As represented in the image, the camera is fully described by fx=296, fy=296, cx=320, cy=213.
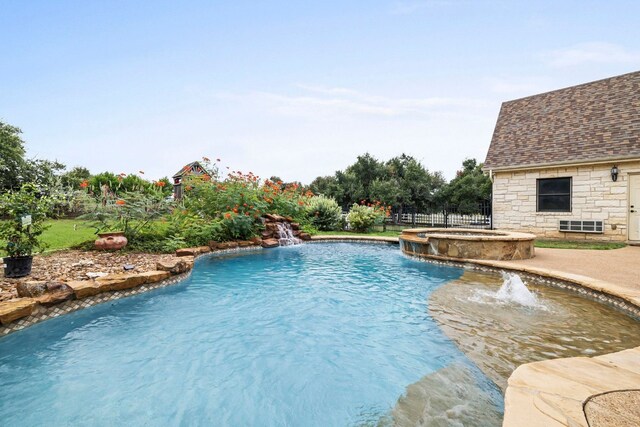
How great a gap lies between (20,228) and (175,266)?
2.25m

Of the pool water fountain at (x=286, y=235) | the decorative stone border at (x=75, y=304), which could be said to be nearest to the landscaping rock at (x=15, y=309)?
the decorative stone border at (x=75, y=304)

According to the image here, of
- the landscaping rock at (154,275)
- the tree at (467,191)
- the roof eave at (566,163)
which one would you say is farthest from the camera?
the tree at (467,191)

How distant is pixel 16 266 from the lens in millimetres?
4375

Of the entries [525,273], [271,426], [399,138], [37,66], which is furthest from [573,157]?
[37,66]

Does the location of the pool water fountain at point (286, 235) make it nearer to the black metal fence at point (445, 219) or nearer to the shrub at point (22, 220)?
the black metal fence at point (445, 219)

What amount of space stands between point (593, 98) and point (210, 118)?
1601cm

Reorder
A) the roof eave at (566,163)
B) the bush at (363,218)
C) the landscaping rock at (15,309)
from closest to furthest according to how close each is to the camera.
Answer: the landscaping rock at (15,309) < the roof eave at (566,163) < the bush at (363,218)

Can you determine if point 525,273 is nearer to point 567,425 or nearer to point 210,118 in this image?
point 567,425

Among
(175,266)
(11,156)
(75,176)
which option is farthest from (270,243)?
(75,176)

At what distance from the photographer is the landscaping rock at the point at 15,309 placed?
126 inches

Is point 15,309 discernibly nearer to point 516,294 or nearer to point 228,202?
point 228,202

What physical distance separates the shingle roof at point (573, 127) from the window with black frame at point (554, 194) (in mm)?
766

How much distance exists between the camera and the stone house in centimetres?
915

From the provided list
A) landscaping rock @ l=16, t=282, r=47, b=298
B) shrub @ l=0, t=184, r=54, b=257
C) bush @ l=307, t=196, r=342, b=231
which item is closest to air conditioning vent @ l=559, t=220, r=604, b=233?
bush @ l=307, t=196, r=342, b=231
